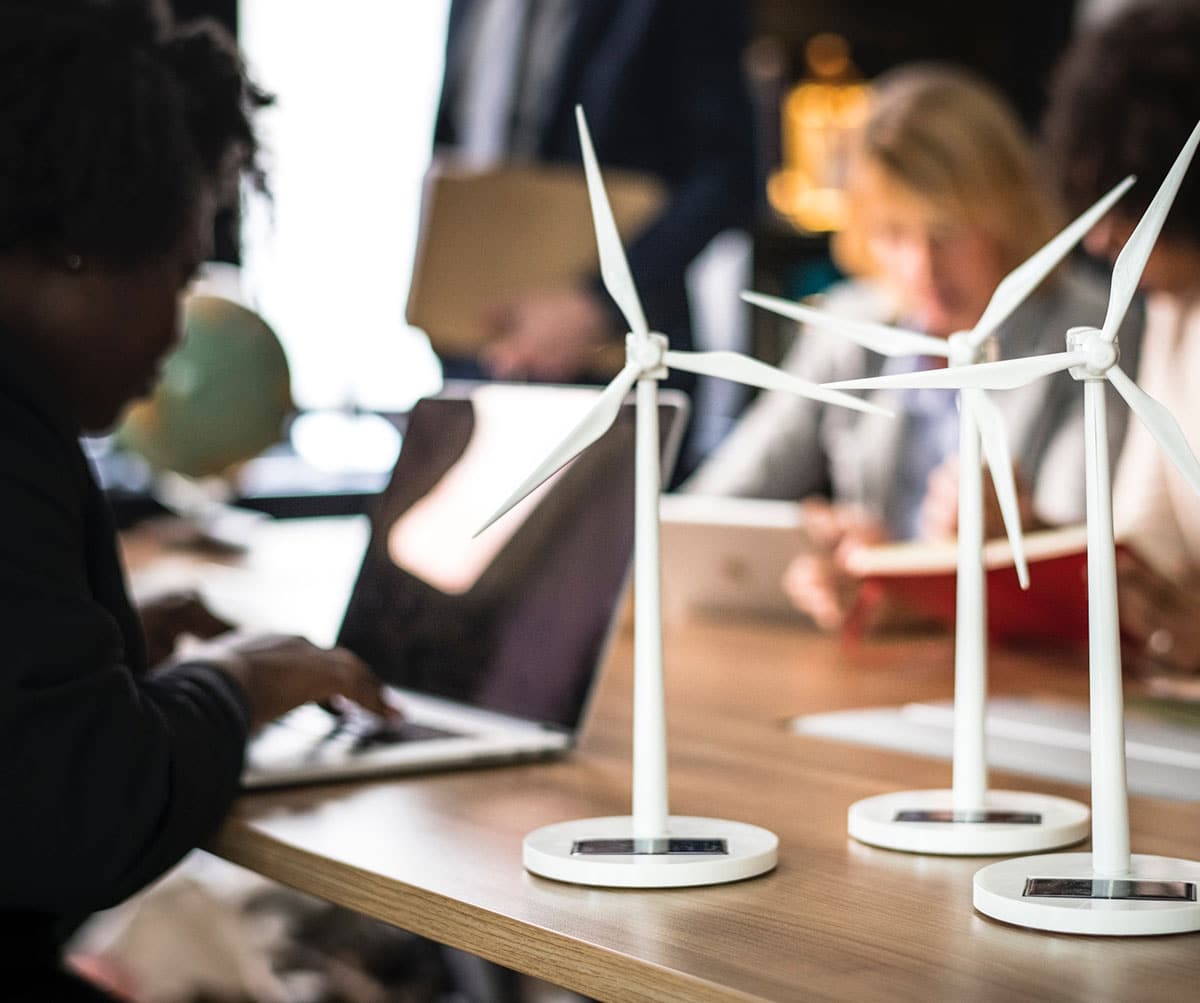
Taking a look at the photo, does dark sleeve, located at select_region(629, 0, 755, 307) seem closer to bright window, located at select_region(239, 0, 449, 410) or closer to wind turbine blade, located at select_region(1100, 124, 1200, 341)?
bright window, located at select_region(239, 0, 449, 410)

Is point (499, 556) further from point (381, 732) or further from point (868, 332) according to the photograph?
point (868, 332)

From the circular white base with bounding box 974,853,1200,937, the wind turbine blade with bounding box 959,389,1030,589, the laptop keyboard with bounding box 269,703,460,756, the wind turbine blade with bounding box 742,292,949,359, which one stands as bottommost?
the laptop keyboard with bounding box 269,703,460,756

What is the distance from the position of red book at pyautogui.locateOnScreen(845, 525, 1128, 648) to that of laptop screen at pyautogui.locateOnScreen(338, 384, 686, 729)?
387mm

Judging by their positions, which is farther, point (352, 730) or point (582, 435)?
point (352, 730)

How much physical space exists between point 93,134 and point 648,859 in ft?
1.85

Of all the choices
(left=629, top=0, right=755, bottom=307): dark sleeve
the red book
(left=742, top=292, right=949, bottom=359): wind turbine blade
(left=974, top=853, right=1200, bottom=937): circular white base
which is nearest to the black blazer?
(left=629, top=0, right=755, bottom=307): dark sleeve

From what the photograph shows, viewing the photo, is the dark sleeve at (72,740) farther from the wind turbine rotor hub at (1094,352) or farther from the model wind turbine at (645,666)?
the wind turbine rotor hub at (1094,352)

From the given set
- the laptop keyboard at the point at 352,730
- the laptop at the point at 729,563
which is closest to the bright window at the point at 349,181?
the laptop at the point at 729,563

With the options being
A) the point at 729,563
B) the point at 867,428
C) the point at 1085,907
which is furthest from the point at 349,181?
the point at 1085,907

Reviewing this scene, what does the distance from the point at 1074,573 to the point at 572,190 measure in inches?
42.5

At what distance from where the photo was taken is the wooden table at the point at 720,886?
0.57 meters

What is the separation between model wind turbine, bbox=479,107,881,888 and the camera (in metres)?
0.69

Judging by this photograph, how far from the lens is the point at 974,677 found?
751 mm

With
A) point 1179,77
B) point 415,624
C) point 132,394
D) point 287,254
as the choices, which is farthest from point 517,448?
point 287,254
